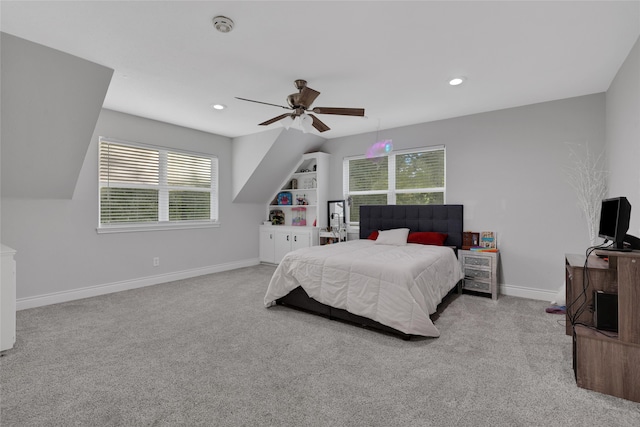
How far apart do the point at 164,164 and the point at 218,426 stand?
4152 mm

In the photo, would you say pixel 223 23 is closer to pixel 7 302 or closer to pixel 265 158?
pixel 7 302

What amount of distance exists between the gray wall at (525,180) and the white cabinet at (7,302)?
4938 mm

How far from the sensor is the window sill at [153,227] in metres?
4.10

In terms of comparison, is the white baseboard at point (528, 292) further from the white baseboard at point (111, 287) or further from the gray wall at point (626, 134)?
the white baseboard at point (111, 287)

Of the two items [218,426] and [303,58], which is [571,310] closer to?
[218,426]

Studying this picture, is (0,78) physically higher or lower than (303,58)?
lower

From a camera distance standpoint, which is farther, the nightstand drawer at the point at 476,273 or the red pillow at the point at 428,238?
the red pillow at the point at 428,238

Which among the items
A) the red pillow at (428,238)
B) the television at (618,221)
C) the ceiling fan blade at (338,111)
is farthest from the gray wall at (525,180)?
the ceiling fan blade at (338,111)

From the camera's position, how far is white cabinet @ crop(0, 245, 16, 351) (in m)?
2.38

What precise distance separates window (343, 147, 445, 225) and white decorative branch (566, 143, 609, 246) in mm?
1527

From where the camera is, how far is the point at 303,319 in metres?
3.16

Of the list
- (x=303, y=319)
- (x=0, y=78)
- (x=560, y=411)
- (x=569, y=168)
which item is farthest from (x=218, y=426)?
(x=569, y=168)

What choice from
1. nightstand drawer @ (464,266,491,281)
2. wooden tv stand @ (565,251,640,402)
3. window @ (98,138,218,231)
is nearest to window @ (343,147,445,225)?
nightstand drawer @ (464,266,491,281)

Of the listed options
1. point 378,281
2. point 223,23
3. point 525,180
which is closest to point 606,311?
point 378,281
